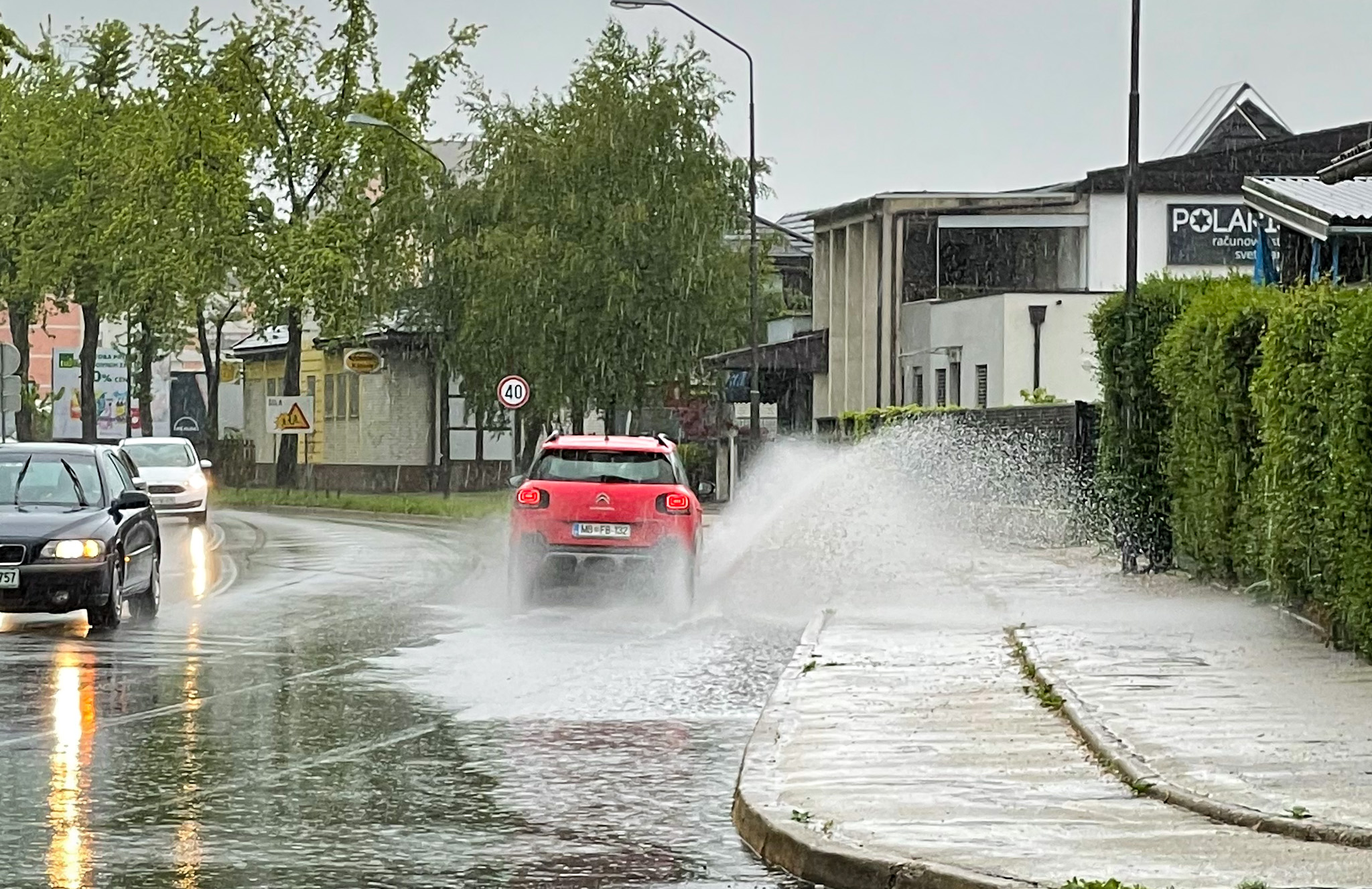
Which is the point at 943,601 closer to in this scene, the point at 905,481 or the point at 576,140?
the point at 905,481

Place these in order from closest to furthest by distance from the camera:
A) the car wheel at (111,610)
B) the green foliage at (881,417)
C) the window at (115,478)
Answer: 1. the car wheel at (111,610)
2. the window at (115,478)
3. the green foliage at (881,417)

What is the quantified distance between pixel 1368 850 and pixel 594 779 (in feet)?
12.8

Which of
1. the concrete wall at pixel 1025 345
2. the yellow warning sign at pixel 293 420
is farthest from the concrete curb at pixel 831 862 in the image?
the yellow warning sign at pixel 293 420

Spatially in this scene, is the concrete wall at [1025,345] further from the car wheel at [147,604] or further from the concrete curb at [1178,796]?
the concrete curb at [1178,796]

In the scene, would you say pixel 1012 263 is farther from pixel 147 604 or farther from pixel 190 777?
pixel 190 777

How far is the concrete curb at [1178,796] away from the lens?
8547mm

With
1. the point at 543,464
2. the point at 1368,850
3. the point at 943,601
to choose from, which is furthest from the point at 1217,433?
the point at 1368,850

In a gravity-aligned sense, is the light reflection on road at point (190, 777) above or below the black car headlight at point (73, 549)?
below

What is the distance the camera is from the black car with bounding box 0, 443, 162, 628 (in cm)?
1817

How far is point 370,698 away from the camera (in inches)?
561

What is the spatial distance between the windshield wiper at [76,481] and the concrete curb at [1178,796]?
9.67 metres

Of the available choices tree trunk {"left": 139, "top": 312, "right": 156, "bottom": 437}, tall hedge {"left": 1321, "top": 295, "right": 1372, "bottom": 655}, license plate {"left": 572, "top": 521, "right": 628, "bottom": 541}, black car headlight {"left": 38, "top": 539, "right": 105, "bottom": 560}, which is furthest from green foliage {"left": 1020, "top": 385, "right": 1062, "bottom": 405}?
tree trunk {"left": 139, "top": 312, "right": 156, "bottom": 437}

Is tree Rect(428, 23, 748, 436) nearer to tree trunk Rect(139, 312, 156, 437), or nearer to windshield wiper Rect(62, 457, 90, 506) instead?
tree trunk Rect(139, 312, 156, 437)

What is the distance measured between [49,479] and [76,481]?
10.4 inches
